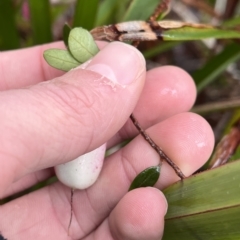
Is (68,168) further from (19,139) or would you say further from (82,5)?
(82,5)

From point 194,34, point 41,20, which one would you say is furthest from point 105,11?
point 194,34

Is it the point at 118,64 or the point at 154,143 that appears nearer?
the point at 118,64

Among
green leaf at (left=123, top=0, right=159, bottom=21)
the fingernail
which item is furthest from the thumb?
green leaf at (left=123, top=0, right=159, bottom=21)

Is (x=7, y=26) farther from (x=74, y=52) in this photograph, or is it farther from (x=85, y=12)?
(x=74, y=52)

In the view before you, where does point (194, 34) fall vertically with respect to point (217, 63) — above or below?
above

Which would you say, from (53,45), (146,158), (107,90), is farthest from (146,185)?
(53,45)

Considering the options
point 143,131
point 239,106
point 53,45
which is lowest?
point 239,106
